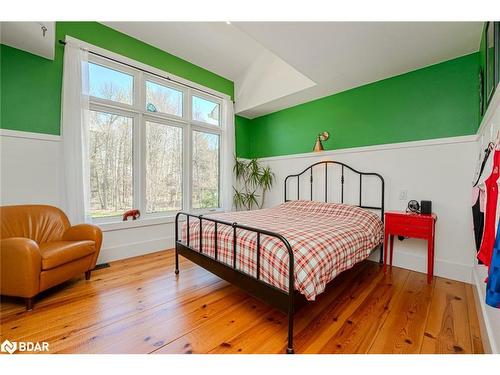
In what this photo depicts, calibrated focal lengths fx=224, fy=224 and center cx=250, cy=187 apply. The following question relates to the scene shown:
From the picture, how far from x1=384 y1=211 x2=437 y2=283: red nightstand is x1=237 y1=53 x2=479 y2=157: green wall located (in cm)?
99

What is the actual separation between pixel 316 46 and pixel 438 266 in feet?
9.08

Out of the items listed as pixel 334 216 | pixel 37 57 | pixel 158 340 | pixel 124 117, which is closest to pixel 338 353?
pixel 158 340

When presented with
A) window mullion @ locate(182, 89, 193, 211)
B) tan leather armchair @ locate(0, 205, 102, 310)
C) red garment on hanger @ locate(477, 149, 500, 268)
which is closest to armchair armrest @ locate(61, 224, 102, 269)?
tan leather armchair @ locate(0, 205, 102, 310)

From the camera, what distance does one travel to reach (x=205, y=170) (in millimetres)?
4090

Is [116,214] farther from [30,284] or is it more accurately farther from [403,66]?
[403,66]

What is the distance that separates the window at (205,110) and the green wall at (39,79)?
1.12m

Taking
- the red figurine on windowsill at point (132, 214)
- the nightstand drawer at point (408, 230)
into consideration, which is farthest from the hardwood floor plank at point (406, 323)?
the red figurine on windowsill at point (132, 214)

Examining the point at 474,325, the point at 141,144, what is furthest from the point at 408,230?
the point at 141,144

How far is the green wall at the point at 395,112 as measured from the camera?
7.97ft

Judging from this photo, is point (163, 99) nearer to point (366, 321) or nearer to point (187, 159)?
point (187, 159)

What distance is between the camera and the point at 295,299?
1.39 m

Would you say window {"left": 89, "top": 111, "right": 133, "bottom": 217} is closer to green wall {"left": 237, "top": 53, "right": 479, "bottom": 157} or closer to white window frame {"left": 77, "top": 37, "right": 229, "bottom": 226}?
white window frame {"left": 77, "top": 37, "right": 229, "bottom": 226}

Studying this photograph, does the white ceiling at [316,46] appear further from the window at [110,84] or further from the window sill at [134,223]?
the window sill at [134,223]

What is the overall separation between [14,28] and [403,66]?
3960 mm
